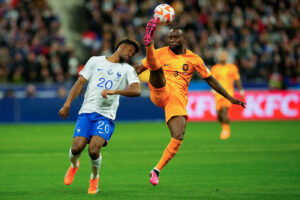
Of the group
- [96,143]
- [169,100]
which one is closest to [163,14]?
[169,100]

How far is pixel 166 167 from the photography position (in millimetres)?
11484

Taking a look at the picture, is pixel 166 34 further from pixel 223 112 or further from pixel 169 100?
pixel 169 100

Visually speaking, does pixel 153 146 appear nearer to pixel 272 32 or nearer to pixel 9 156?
pixel 9 156

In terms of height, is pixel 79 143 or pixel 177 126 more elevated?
pixel 79 143

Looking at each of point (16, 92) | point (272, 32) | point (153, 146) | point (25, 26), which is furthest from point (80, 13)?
point (153, 146)

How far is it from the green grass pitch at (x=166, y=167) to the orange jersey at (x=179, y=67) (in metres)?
1.60

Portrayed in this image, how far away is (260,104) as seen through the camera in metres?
24.7

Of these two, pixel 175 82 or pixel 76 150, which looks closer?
pixel 76 150

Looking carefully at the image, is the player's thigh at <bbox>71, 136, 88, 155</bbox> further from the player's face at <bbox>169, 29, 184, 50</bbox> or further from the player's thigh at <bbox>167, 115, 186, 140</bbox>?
the player's face at <bbox>169, 29, 184, 50</bbox>

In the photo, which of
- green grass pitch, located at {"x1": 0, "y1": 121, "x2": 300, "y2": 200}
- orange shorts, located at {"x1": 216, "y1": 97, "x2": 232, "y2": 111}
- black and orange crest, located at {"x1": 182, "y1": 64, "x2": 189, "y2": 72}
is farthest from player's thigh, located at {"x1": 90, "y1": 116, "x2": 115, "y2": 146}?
orange shorts, located at {"x1": 216, "y1": 97, "x2": 232, "y2": 111}

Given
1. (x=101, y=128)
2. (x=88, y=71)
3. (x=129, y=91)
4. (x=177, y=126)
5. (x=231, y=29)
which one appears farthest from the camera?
(x=231, y=29)

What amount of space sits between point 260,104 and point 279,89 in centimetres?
134

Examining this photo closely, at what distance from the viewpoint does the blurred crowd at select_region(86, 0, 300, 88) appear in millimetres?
26250

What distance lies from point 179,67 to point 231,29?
62.1ft
